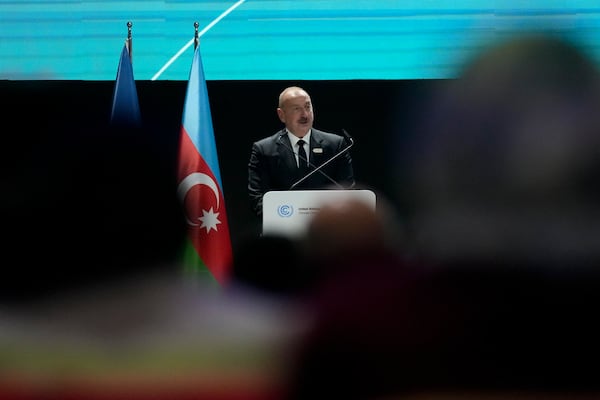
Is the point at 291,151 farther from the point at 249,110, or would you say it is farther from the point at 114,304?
the point at 114,304

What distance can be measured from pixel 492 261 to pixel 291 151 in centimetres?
445

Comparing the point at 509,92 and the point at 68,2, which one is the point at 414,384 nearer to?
the point at 509,92

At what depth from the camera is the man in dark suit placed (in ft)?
16.5

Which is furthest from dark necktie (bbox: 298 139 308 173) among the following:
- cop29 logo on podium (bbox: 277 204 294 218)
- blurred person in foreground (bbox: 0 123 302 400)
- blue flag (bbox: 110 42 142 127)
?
blurred person in foreground (bbox: 0 123 302 400)

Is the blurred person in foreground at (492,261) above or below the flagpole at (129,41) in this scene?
below

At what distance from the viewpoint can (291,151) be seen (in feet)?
16.7

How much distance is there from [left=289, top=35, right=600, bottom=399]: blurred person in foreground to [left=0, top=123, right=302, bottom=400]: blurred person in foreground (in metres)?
0.08

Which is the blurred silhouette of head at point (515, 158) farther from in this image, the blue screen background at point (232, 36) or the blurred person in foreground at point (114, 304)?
the blue screen background at point (232, 36)

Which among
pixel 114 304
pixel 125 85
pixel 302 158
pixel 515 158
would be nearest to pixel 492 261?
pixel 515 158

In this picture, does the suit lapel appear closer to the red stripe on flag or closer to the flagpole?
the red stripe on flag

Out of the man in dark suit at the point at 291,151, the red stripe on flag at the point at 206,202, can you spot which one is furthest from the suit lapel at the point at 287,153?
the red stripe on flag at the point at 206,202

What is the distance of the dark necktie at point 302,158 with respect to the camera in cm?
501

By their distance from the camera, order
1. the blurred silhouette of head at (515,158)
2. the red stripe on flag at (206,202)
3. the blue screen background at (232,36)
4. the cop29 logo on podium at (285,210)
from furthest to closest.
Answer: the blue screen background at (232,36), the red stripe on flag at (206,202), the cop29 logo on podium at (285,210), the blurred silhouette of head at (515,158)

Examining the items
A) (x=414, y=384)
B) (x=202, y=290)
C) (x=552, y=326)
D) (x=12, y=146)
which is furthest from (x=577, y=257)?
(x=12, y=146)
